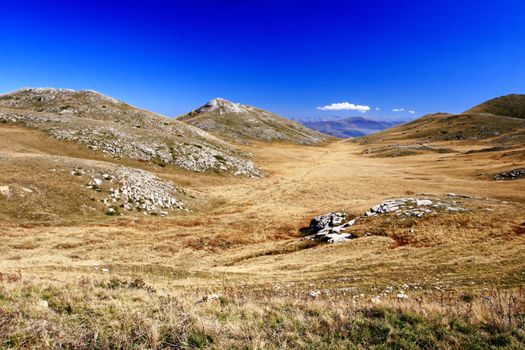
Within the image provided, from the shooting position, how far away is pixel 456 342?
8875mm

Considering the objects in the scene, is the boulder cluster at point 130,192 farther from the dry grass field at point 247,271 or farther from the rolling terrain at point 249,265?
the dry grass field at point 247,271

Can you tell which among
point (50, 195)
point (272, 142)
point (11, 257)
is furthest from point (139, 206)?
point (272, 142)

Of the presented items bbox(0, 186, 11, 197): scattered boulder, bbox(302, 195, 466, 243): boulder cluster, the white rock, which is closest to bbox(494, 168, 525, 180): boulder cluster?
bbox(302, 195, 466, 243): boulder cluster

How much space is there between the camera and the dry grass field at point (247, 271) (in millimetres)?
9297

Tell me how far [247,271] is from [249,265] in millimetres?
2516

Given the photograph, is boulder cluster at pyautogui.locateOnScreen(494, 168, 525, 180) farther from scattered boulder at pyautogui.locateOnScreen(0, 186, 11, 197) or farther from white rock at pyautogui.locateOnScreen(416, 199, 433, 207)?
scattered boulder at pyautogui.locateOnScreen(0, 186, 11, 197)

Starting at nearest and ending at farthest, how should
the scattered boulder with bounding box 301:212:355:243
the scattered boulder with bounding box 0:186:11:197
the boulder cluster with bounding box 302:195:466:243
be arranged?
1. the scattered boulder with bounding box 301:212:355:243
2. the boulder cluster with bounding box 302:195:466:243
3. the scattered boulder with bounding box 0:186:11:197

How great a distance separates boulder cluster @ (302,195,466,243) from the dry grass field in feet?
4.64

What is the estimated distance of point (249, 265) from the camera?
25.6m

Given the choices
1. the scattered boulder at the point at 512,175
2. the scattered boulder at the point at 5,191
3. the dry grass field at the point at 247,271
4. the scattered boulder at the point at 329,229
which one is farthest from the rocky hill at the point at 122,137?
the scattered boulder at the point at 512,175

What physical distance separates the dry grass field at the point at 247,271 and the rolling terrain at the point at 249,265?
8 centimetres

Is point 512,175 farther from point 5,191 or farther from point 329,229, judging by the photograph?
point 5,191

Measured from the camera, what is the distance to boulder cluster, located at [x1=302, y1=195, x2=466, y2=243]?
105 ft

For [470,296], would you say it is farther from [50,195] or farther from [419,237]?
[50,195]
